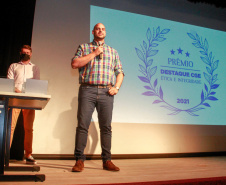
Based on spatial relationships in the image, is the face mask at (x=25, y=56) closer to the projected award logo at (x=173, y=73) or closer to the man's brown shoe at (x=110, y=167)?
the man's brown shoe at (x=110, y=167)

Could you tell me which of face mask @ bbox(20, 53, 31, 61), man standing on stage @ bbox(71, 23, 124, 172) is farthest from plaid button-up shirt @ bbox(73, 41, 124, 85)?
face mask @ bbox(20, 53, 31, 61)

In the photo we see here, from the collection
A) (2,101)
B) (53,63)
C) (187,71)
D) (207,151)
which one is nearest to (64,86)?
(53,63)

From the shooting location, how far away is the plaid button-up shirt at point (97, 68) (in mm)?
2189

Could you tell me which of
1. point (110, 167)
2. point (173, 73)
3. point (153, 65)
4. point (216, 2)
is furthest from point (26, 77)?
point (216, 2)

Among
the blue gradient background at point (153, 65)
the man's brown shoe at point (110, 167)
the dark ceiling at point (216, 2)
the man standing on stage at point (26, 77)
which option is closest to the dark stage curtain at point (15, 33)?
the man standing on stage at point (26, 77)

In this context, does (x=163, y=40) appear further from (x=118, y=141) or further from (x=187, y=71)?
(x=118, y=141)

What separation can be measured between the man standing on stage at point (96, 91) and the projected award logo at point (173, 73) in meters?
1.15

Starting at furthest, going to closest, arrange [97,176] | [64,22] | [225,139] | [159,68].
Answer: [225,139]
[159,68]
[64,22]
[97,176]

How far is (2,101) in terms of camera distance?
160 cm

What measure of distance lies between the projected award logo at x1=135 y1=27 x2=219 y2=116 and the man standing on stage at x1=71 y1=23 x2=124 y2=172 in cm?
115

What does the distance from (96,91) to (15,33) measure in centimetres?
150

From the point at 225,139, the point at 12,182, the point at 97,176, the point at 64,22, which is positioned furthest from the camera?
the point at 225,139

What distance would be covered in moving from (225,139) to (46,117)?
2856 mm

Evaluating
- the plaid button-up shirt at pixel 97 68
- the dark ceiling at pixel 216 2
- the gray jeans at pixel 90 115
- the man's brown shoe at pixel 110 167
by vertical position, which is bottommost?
the man's brown shoe at pixel 110 167
